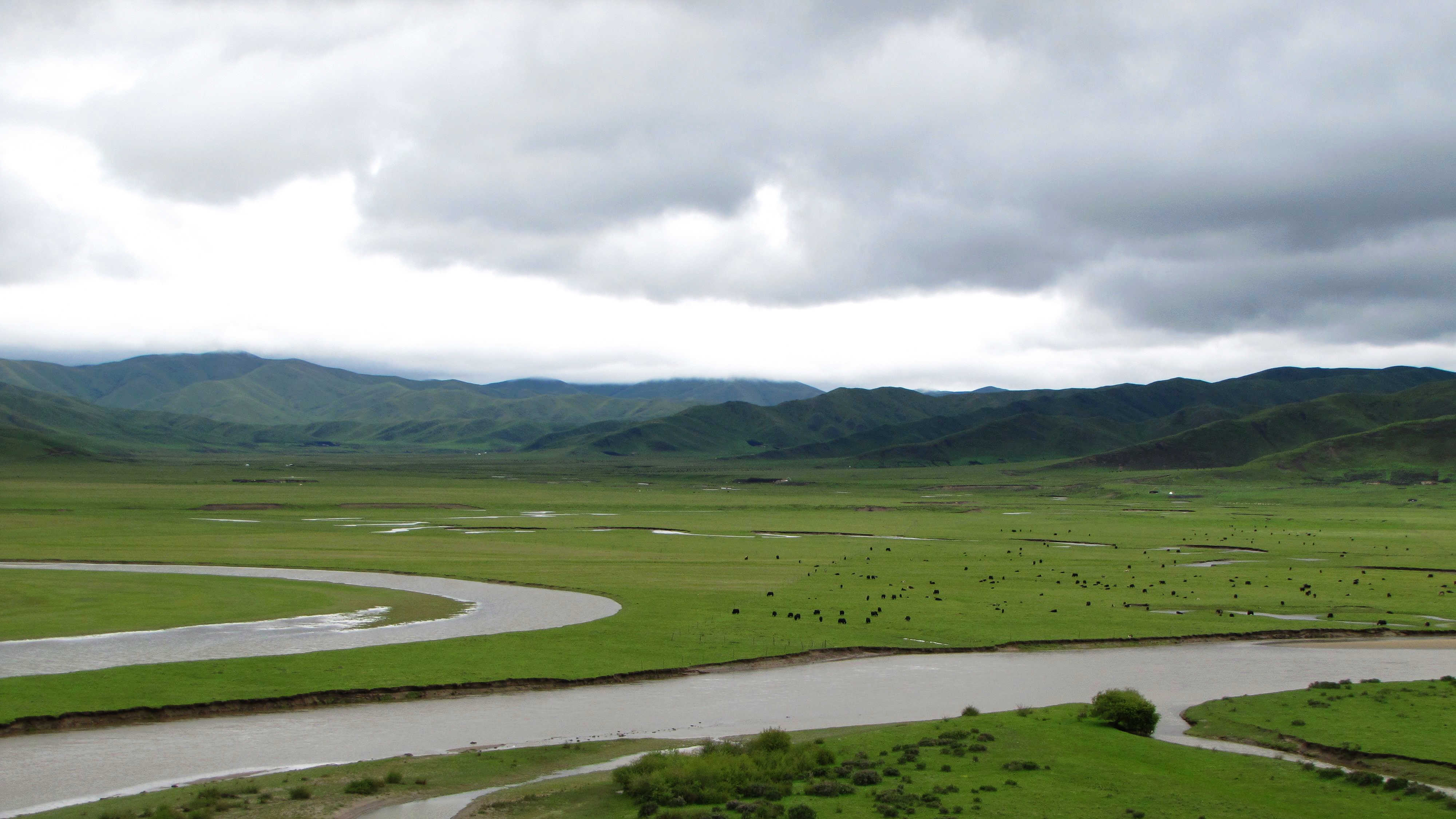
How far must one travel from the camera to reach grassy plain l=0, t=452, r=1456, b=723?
131 feet

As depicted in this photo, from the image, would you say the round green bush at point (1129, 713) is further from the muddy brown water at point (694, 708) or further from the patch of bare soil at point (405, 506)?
the patch of bare soil at point (405, 506)

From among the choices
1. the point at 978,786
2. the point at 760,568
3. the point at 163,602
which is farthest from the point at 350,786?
the point at 760,568

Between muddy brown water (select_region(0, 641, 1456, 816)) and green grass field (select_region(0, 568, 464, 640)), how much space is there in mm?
16930

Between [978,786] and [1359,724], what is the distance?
1436 cm

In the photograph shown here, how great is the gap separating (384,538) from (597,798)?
7742 cm

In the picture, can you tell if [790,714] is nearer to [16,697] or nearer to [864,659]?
[864,659]

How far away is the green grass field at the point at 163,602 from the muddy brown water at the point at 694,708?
1693cm

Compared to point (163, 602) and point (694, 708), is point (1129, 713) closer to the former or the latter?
point (694, 708)

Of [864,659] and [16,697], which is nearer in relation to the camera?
[16,697]

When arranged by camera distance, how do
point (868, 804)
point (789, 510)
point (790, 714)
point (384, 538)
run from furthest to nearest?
point (789, 510)
point (384, 538)
point (790, 714)
point (868, 804)

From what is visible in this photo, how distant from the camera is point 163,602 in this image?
178 ft

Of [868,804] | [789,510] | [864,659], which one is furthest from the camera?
[789,510]

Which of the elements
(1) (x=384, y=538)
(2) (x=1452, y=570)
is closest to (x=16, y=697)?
(1) (x=384, y=538)

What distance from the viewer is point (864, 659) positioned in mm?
43750
